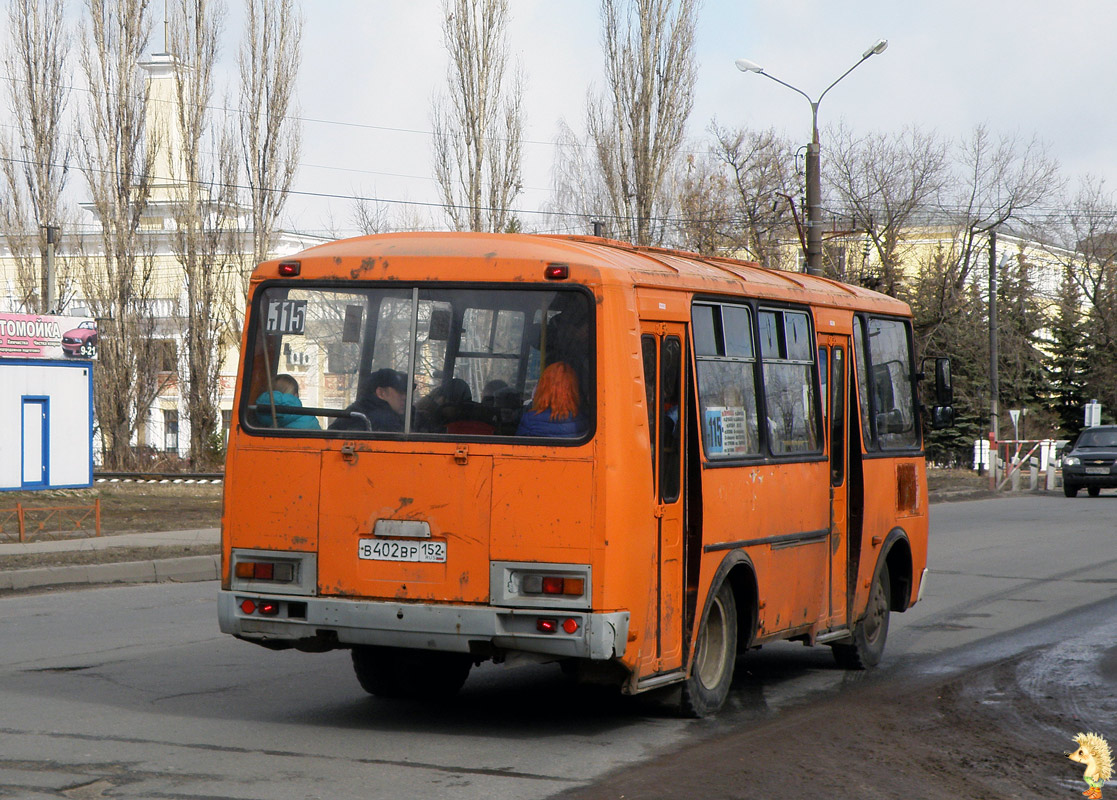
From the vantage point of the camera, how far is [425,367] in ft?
22.9

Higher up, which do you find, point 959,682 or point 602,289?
point 602,289

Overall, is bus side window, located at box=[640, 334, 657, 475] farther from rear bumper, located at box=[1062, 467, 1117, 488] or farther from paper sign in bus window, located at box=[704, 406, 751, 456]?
rear bumper, located at box=[1062, 467, 1117, 488]

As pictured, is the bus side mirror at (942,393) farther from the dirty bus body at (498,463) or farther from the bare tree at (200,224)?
the bare tree at (200,224)

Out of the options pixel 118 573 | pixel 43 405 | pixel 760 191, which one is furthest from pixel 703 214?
pixel 118 573

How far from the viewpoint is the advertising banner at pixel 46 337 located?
1265 inches

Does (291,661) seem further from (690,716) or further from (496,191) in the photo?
(496,191)

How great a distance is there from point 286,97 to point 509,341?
37.1 metres

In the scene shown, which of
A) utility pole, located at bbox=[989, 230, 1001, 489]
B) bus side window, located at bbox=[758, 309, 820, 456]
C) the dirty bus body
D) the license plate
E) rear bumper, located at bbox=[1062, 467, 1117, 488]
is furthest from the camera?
utility pole, located at bbox=[989, 230, 1001, 489]

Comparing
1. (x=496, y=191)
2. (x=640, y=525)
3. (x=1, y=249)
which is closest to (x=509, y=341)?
(x=640, y=525)

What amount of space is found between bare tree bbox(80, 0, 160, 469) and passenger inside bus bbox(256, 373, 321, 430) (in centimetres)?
3514

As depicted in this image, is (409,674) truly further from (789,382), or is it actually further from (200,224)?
(200,224)

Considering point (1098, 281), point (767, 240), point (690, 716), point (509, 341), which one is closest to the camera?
point (509, 341)

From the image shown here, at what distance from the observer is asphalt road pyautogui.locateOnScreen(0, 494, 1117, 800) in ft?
19.6

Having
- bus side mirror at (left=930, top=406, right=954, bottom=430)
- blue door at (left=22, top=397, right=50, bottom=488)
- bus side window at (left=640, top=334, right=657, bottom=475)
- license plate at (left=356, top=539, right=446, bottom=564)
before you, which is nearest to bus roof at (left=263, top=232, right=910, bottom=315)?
bus side window at (left=640, top=334, right=657, bottom=475)
